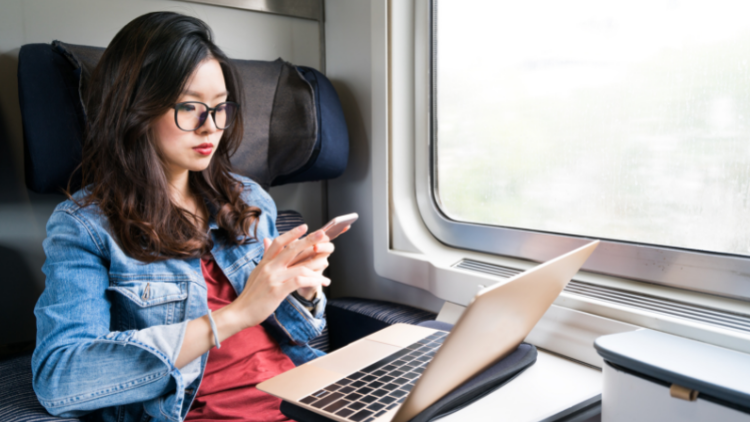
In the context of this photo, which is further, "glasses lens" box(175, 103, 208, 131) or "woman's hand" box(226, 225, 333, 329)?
"glasses lens" box(175, 103, 208, 131)

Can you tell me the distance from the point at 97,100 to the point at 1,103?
426 millimetres

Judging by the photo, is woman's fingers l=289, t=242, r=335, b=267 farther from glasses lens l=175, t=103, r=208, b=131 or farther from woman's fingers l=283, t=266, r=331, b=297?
glasses lens l=175, t=103, r=208, b=131

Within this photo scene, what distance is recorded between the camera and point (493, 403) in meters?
0.87

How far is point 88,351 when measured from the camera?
2.97ft

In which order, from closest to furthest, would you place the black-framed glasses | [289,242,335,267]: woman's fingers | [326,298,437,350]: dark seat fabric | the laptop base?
the laptop base
[289,242,335,267]: woman's fingers
the black-framed glasses
[326,298,437,350]: dark seat fabric

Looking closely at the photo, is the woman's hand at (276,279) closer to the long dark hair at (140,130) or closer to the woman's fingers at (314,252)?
the woman's fingers at (314,252)

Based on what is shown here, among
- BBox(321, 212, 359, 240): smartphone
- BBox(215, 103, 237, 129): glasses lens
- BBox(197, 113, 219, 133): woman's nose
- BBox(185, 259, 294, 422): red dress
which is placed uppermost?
BBox(215, 103, 237, 129): glasses lens

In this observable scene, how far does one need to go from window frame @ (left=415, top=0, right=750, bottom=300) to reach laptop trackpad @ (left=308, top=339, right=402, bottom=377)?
1.80ft

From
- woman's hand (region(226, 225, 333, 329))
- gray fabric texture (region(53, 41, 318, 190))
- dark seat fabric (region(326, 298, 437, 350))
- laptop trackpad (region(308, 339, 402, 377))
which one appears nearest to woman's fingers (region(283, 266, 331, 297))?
woman's hand (region(226, 225, 333, 329))

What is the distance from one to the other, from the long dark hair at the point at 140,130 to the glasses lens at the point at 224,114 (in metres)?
0.10

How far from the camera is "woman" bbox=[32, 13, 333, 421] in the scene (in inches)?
36.7

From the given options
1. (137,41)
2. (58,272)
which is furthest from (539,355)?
(137,41)

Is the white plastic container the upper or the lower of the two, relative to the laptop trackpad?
upper

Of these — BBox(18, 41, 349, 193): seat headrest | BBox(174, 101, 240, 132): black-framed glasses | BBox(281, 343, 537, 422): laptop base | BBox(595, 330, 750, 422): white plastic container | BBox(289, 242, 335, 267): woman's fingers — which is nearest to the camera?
BBox(595, 330, 750, 422): white plastic container
